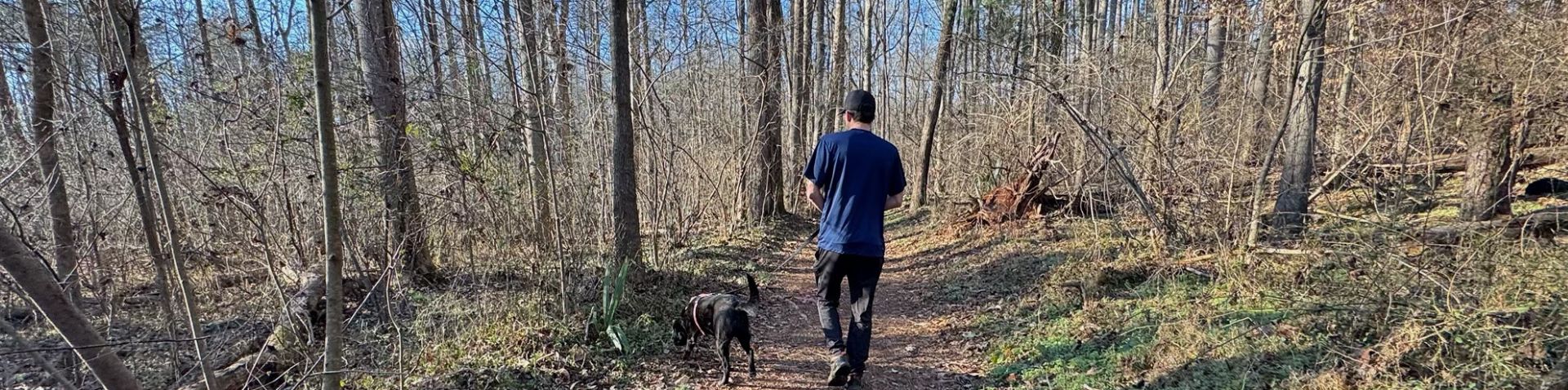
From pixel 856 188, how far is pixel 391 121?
3.48m

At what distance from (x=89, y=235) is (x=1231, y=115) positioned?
8835 mm

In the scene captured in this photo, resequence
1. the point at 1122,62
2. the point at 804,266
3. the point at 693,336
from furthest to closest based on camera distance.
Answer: the point at 804,266 → the point at 1122,62 → the point at 693,336

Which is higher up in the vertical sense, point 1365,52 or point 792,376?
point 1365,52

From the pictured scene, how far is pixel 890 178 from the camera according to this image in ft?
11.6

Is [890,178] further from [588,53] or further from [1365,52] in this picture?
[1365,52]

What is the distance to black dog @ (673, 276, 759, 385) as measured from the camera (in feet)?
12.7

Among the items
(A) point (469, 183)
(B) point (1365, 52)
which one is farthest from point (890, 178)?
(B) point (1365, 52)

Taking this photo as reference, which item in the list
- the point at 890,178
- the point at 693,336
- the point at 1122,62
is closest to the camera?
the point at 890,178

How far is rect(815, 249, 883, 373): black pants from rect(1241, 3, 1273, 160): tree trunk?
391 centimetres

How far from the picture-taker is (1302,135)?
217 inches

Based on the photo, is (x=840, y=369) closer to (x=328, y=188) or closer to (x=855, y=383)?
(x=855, y=383)

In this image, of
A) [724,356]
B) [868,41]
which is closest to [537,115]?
[724,356]

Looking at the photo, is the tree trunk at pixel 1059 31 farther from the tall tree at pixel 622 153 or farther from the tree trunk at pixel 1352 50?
the tall tree at pixel 622 153

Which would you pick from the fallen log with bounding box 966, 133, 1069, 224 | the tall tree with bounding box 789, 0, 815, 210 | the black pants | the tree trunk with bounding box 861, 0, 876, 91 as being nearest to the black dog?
the black pants
